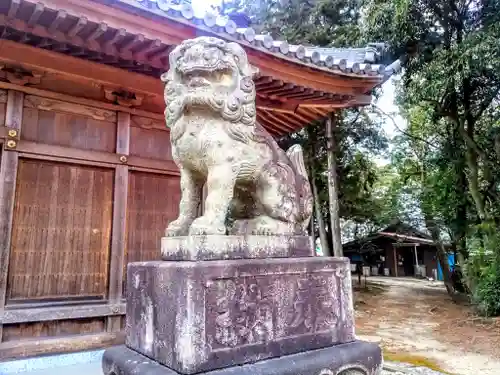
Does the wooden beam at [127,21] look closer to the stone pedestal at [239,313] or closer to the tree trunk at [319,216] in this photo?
the stone pedestal at [239,313]

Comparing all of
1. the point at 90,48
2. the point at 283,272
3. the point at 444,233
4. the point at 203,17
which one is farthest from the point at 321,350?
the point at 444,233

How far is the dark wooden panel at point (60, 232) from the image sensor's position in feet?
12.5

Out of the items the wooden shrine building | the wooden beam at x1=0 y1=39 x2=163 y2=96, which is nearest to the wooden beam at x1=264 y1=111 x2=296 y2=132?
the wooden shrine building

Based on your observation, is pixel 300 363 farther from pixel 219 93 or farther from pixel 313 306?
pixel 219 93

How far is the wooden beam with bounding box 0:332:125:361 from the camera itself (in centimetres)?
355

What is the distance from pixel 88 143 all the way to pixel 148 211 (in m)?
1.08

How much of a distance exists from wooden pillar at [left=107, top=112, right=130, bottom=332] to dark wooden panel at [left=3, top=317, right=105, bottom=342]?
165 millimetres

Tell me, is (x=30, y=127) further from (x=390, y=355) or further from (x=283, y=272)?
(x=390, y=355)

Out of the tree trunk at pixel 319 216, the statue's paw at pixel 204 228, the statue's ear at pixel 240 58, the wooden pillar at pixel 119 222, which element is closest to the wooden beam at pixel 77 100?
the wooden pillar at pixel 119 222

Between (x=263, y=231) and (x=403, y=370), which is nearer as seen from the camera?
(x=263, y=231)

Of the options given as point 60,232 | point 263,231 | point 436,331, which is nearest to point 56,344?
point 60,232

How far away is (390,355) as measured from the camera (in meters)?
5.28

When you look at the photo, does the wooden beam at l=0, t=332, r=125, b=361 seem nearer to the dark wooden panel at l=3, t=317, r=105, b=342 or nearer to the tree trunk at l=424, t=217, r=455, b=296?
the dark wooden panel at l=3, t=317, r=105, b=342

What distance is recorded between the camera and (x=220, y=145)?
2.30 metres
